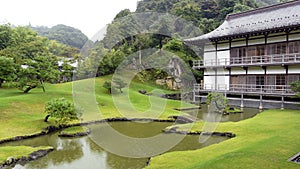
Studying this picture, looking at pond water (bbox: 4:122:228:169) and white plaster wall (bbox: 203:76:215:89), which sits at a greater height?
white plaster wall (bbox: 203:76:215:89)

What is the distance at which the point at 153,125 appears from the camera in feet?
68.7

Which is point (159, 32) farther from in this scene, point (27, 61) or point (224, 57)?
point (27, 61)

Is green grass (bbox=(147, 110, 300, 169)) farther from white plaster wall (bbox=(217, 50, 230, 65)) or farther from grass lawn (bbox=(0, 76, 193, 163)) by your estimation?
white plaster wall (bbox=(217, 50, 230, 65))

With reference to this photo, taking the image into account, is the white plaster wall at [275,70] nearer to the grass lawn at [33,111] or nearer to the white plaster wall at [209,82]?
the white plaster wall at [209,82]

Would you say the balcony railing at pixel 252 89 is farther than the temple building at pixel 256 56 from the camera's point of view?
No

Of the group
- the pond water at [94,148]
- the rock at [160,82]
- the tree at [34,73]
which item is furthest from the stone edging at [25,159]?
the rock at [160,82]

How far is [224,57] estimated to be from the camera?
106 ft

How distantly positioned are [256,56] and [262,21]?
4472 millimetres

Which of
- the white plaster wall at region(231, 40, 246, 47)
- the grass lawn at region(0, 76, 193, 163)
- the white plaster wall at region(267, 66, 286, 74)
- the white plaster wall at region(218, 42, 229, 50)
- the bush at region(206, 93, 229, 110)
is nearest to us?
the grass lawn at region(0, 76, 193, 163)

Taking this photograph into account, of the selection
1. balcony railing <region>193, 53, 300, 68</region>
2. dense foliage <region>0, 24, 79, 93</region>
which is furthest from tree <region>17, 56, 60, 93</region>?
balcony railing <region>193, 53, 300, 68</region>

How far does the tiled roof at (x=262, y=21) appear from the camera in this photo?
87.2 ft

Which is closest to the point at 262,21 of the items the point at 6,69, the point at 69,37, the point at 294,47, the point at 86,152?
the point at 294,47

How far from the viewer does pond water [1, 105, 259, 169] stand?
1209 centimetres

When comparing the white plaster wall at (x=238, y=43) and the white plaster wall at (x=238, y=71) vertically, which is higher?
the white plaster wall at (x=238, y=43)
